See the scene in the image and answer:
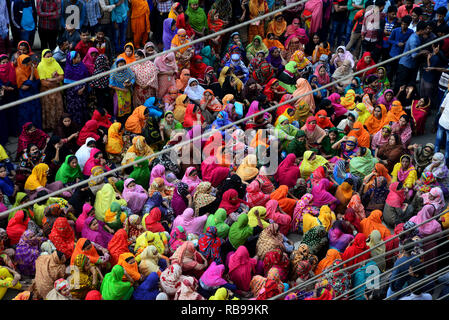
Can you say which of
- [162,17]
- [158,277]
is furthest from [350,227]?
[162,17]

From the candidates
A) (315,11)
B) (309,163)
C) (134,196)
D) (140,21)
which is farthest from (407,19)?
(134,196)

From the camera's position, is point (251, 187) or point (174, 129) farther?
point (174, 129)

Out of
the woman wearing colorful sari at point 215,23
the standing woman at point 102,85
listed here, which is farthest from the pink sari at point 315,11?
the standing woman at point 102,85

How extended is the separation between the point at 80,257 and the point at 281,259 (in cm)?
211

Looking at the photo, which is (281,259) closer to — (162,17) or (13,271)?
(13,271)

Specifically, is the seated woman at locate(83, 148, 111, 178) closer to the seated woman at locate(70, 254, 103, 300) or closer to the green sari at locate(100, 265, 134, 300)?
the seated woman at locate(70, 254, 103, 300)

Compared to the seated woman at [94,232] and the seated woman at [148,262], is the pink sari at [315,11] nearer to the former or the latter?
the seated woman at [94,232]

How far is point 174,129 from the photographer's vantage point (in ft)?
32.7

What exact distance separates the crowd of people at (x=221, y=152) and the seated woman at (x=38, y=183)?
25mm

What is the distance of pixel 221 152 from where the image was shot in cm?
955

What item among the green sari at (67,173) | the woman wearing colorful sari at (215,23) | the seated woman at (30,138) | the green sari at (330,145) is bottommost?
the green sari at (330,145)

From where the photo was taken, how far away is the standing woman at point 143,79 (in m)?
10.2
